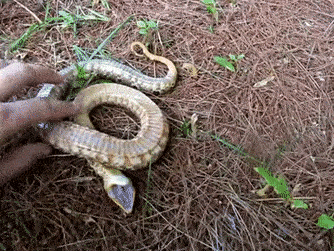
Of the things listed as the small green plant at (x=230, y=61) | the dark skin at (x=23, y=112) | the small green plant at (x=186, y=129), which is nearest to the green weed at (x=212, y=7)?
the small green plant at (x=230, y=61)

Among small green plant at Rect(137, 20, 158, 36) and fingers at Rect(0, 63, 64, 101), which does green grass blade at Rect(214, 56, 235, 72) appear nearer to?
small green plant at Rect(137, 20, 158, 36)

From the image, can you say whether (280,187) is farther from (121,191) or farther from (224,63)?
(224,63)

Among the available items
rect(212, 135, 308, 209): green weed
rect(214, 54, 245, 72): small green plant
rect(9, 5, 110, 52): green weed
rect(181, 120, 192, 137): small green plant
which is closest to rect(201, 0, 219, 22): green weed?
rect(214, 54, 245, 72): small green plant

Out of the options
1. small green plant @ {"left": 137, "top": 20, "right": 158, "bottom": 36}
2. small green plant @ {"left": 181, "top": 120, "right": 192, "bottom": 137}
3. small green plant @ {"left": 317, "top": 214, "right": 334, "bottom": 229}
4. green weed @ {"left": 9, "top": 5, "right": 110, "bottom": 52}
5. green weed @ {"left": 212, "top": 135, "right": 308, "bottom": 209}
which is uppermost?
green weed @ {"left": 9, "top": 5, "right": 110, "bottom": 52}

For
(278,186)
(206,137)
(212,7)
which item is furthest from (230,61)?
(278,186)

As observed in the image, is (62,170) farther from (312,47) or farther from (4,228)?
(312,47)

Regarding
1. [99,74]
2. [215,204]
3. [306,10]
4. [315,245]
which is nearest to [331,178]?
[315,245]
